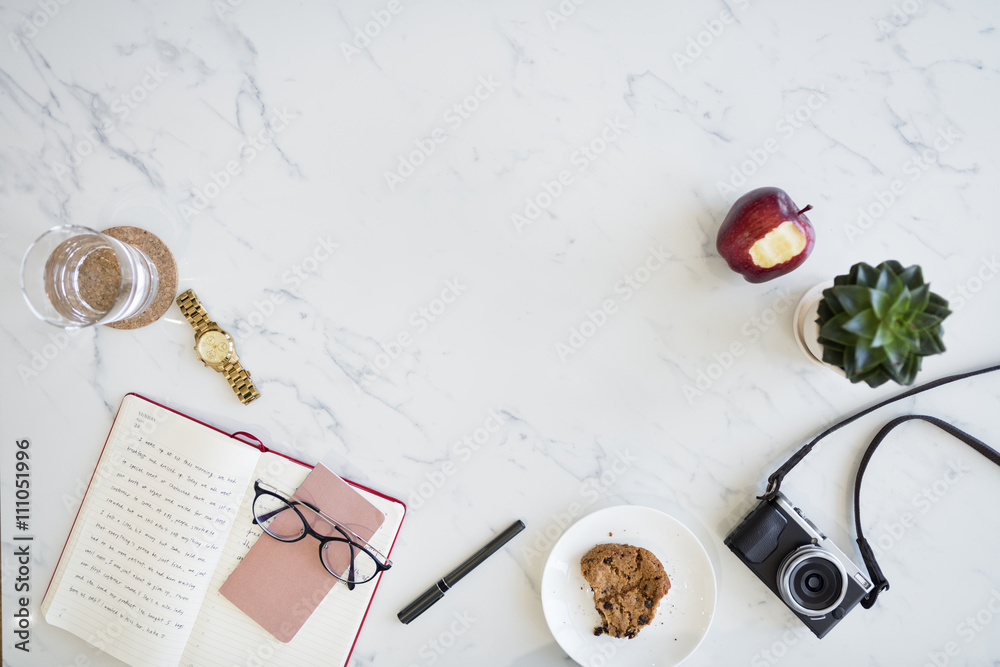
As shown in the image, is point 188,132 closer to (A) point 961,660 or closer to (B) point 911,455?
(B) point 911,455

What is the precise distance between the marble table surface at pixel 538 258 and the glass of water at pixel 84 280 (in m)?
0.06

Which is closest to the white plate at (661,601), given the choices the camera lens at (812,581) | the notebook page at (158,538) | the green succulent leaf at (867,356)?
the camera lens at (812,581)

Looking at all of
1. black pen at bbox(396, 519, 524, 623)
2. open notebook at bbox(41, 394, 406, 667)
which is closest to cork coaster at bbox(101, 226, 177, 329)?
open notebook at bbox(41, 394, 406, 667)

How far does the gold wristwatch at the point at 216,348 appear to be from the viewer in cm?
103

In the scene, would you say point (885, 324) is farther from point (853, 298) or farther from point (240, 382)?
point (240, 382)

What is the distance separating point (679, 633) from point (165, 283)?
1.11m

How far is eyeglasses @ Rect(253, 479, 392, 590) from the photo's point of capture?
1.02m

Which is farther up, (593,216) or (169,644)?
(593,216)

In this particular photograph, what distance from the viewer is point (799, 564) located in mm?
950

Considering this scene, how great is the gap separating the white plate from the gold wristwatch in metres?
0.62

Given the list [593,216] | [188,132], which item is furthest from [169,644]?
[593,216]

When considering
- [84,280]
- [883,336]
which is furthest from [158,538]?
[883,336]

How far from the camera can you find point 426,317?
3.39 ft

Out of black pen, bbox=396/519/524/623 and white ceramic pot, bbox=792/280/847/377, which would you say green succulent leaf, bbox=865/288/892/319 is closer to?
white ceramic pot, bbox=792/280/847/377
